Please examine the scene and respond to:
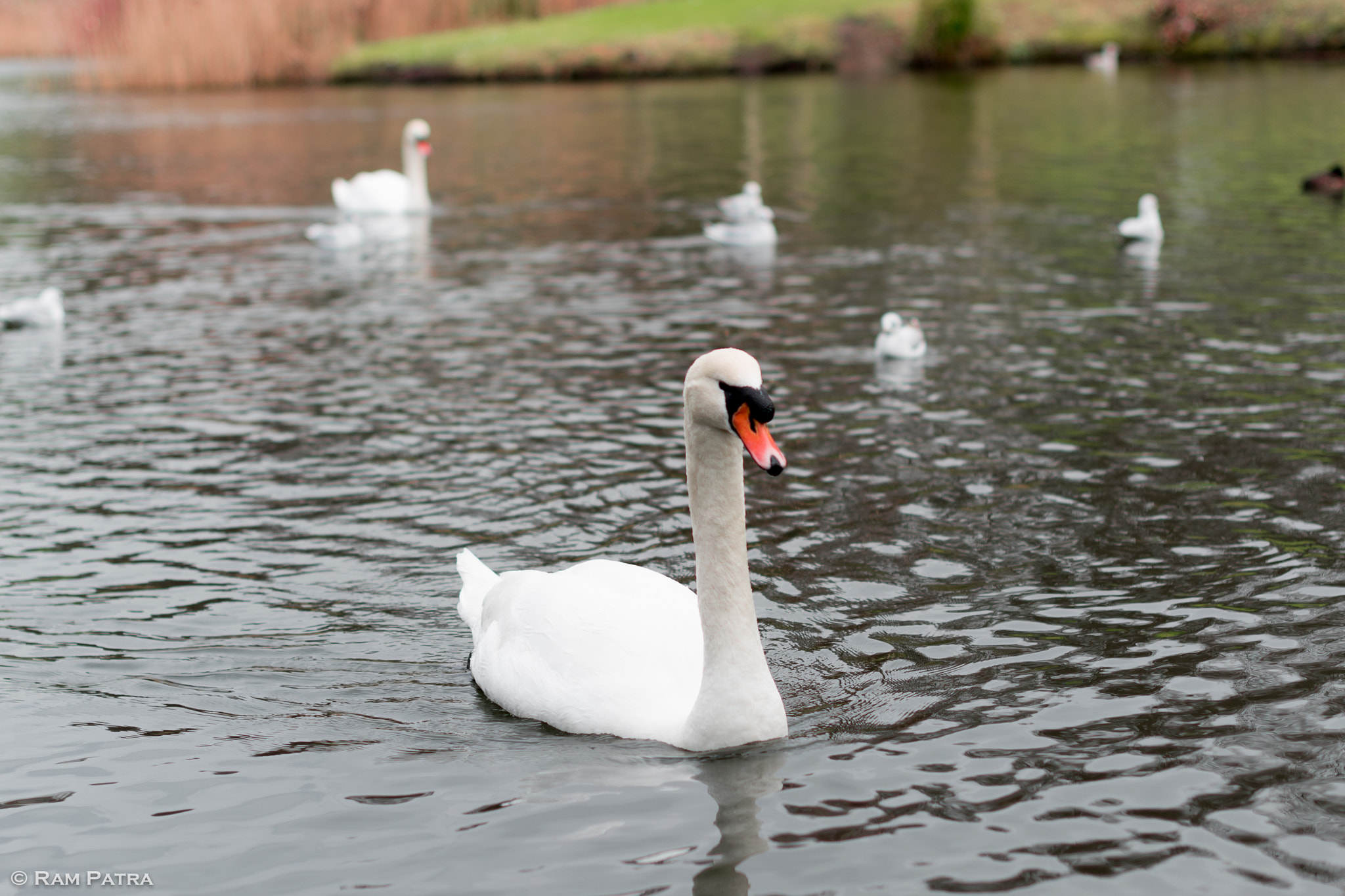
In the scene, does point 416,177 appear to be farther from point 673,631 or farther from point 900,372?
point 673,631

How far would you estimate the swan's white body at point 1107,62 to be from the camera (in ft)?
167

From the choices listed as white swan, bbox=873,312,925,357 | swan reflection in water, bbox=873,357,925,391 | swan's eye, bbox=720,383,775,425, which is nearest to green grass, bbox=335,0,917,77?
white swan, bbox=873,312,925,357

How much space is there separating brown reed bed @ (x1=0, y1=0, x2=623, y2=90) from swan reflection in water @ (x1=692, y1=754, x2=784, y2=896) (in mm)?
53042

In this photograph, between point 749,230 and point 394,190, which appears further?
point 394,190

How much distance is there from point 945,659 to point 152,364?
34.5 ft

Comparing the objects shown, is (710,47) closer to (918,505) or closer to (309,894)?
(918,505)

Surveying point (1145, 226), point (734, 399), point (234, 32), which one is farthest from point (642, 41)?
point (734, 399)

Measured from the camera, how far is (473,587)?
7520 millimetres

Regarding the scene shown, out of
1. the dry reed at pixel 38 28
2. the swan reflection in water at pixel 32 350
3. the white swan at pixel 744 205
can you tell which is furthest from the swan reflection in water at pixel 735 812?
the dry reed at pixel 38 28

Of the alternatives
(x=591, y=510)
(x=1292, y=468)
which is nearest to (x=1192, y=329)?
(x=1292, y=468)

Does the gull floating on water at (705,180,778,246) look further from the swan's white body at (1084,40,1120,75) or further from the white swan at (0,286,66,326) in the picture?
the swan's white body at (1084,40,1120,75)

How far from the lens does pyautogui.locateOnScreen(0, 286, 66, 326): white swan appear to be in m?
16.4

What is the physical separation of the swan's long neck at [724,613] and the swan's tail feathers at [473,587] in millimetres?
1590

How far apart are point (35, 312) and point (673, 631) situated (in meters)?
12.7
